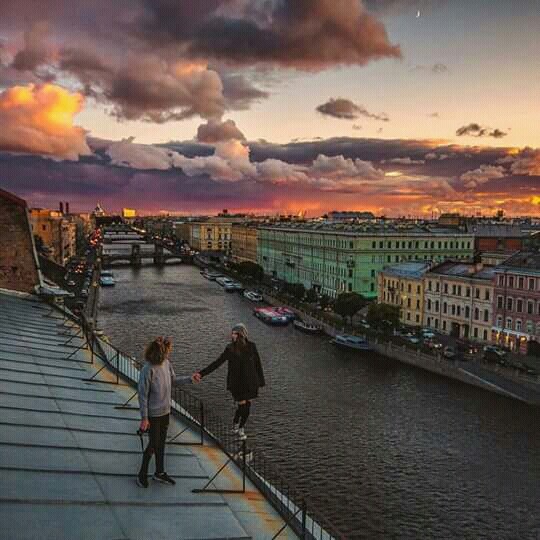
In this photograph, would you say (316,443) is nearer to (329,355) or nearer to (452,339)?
(329,355)

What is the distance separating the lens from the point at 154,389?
4254mm

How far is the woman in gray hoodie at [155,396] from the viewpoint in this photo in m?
Answer: 4.22

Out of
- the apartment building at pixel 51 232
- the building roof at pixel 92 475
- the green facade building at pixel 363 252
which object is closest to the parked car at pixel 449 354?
the green facade building at pixel 363 252

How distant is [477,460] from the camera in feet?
57.0

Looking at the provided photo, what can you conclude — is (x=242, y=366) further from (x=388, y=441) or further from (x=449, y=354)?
(x=449, y=354)

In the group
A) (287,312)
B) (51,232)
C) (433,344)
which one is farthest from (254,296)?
(51,232)

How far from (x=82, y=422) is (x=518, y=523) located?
39.8ft

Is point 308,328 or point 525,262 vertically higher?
point 525,262

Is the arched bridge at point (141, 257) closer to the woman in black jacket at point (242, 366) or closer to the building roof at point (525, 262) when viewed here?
the building roof at point (525, 262)

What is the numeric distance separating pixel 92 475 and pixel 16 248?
30.2 ft

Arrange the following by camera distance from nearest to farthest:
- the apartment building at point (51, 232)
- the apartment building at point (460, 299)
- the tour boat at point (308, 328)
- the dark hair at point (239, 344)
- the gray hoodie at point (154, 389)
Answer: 1. the gray hoodie at point (154, 389)
2. the dark hair at point (239, 344)
3. the apartment building at point (460, 299)
4. the tour boat at point (308, 328)
5. the apartment building at point (51, 232)

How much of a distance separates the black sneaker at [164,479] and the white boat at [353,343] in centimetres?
2797

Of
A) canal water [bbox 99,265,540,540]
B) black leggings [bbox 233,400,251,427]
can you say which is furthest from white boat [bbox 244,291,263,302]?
black leggings [bbox 233,400,251,427]

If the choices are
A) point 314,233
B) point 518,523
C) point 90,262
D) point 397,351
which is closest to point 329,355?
point 397,351
